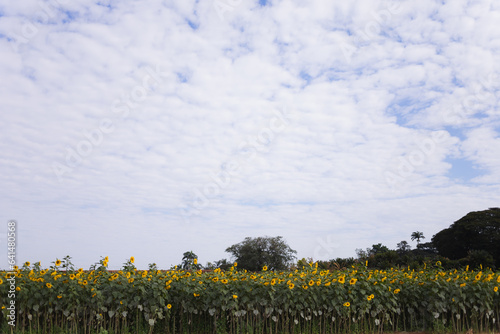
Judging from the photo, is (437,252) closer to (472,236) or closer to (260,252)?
(472,236)

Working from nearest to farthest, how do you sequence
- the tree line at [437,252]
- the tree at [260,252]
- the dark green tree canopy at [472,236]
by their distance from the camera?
the tree line at [437,252] < the dark green tree canopy at [472,236] < the tree at [260,252]

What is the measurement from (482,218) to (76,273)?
32727mm

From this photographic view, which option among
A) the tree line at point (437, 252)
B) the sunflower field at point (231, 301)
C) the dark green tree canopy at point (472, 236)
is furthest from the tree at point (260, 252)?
the sunflower field at point (231, 301)

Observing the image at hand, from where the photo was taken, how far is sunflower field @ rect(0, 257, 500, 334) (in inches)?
322

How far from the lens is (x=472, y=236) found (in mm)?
32656

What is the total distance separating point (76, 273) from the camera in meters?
8.62

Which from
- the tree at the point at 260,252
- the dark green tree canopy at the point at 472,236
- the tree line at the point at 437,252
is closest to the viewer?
the tree line at the point at 437,252

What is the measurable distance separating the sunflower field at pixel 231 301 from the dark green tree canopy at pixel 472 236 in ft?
79.7

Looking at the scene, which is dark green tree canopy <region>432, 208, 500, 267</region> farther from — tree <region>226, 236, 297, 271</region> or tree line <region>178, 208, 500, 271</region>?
tree <region>226, 236, 297, 271</region>

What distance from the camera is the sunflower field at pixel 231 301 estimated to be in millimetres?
8180

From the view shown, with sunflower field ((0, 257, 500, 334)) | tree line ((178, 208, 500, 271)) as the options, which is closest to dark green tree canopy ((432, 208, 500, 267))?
tree line ((178, 208, 500, 271))

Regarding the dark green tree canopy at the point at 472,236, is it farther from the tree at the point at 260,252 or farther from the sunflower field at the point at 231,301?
the sunflower field at the point at 231,301

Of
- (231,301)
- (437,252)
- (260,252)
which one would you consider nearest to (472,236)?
(437,252)

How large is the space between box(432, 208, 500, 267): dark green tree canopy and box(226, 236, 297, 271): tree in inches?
547
